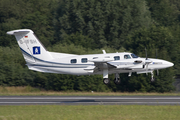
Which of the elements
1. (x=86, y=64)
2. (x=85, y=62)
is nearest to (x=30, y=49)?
(x=85, y=62)

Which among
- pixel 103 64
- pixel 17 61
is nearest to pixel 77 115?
pixel 103 64

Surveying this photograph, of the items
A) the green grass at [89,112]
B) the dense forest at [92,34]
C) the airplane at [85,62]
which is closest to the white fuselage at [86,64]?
the airplane at [85,62]

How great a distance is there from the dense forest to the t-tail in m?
14.1

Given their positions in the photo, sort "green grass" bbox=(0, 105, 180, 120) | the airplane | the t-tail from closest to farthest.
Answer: "green grass" bbox=(0, 105, 180, 120) < the airplane < the t-tail

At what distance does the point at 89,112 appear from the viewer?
1839 centimetres

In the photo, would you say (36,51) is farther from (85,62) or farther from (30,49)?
(85,62)

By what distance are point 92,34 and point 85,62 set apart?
2784 centimetres

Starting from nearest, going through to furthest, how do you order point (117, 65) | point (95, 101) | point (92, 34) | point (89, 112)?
point (89, 112), point (117, 65), point (95, 101), point (92, 34)

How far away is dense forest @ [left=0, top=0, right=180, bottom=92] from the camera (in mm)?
38531

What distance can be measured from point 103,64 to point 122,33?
94.8 feet

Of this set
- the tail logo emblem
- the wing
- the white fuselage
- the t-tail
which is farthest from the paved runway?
the tail logo emblem

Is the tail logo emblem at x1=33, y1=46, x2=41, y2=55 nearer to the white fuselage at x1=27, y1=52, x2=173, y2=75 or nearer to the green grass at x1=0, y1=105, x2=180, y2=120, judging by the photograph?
the white fuselage at x1=27, y1=52, x2=173, y2=75

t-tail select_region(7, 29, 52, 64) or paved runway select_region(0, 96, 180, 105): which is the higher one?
t-tail select_region(7, 29, 52, 64)

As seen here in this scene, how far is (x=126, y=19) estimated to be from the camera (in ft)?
165
